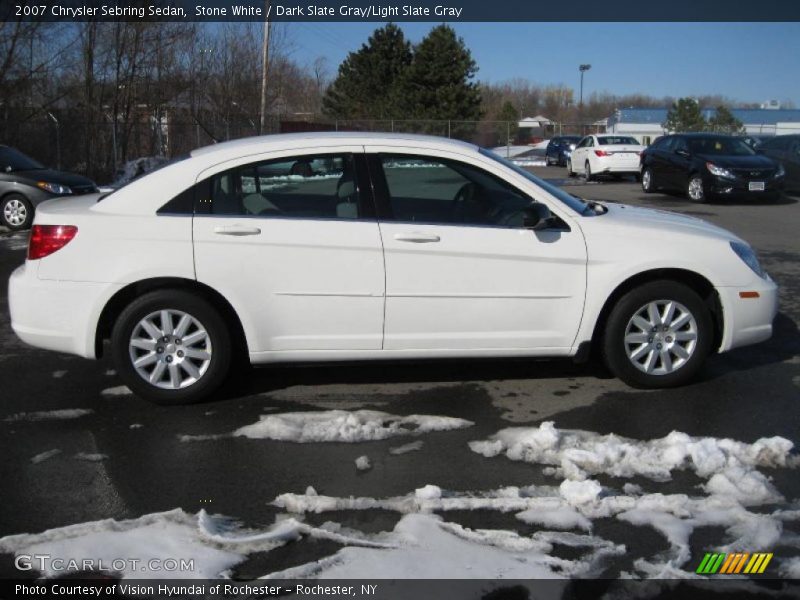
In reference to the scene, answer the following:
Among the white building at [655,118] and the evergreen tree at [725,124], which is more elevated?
the white building at [655,118]

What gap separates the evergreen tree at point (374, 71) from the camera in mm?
48438

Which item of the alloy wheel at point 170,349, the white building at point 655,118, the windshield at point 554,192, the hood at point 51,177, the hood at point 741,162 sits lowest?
the alloy wheel at point 170,349

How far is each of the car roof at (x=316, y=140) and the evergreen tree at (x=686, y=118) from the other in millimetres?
49058

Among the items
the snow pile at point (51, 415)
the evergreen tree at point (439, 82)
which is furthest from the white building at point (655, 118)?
the snow pile at point (51, 415)

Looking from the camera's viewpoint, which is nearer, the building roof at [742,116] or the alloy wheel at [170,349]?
the alloy wheel at [170,349]

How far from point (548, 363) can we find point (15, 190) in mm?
10612

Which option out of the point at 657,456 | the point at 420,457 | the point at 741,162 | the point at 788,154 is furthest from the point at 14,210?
the point at 788,154

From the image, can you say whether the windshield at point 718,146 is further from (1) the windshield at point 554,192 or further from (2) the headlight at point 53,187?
(1) the windshield at point 554,192

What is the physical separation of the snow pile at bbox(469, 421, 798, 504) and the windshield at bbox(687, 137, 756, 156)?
15.2m

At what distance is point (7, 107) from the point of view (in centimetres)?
1941

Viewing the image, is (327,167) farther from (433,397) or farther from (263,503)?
(263,503)

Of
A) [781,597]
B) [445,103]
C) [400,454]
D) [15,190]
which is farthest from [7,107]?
[445,103]

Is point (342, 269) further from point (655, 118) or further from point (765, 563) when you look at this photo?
point (655, 118)

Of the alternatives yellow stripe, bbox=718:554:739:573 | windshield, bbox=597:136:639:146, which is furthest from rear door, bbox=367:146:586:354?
windshield, bbox=597:136:639:146
